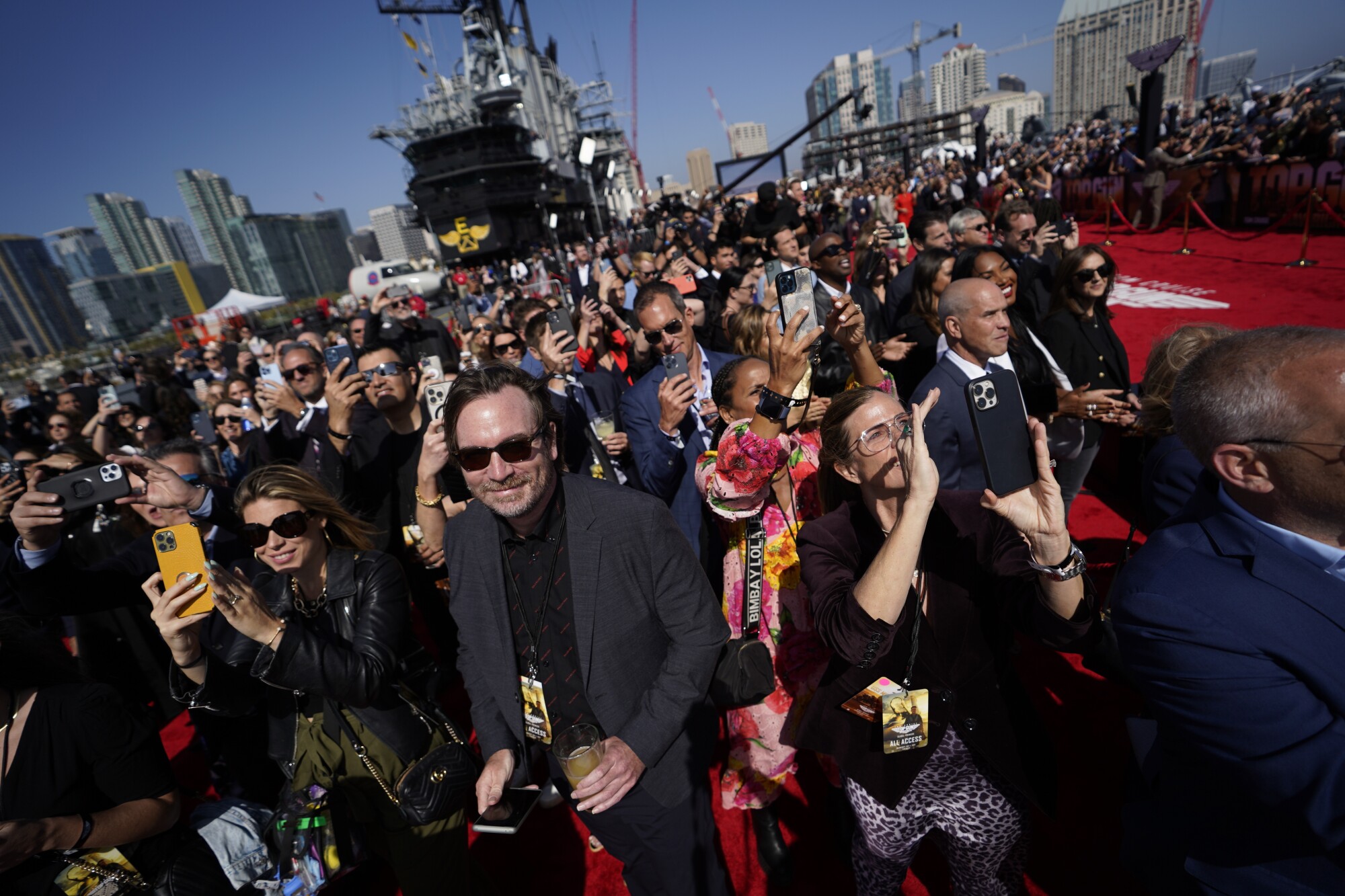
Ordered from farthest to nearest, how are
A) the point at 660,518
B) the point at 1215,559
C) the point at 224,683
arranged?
the point at 224,683 < the point at 660,518 < the point at 1215,559

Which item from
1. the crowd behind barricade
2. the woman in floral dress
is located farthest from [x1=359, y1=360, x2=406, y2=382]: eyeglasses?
the woman in floral dress

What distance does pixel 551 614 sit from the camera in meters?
2.06

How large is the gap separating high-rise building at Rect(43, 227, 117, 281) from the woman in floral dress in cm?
18243

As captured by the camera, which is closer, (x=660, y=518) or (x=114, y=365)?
(x=660, y=518)

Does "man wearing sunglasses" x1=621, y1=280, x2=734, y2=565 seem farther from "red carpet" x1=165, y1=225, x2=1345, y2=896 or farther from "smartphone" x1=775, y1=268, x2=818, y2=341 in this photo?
"red carpet" x1=165, y1=225, x2=1345, y2=896

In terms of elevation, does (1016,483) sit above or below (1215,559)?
above

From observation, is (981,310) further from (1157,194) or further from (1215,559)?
(1157,194)

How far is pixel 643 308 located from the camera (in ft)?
→ 12.5

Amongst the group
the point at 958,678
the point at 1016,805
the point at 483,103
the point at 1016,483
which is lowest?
the point at 1016,805

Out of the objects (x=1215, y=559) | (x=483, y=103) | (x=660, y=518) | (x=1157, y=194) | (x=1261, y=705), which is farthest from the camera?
(x=483, y=103)

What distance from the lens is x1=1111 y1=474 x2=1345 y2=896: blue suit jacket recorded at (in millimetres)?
1164

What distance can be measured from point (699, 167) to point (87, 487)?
542ft

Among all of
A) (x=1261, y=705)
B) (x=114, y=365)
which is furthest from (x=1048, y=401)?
(x=114, y=365)

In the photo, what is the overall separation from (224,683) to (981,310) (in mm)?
3751
